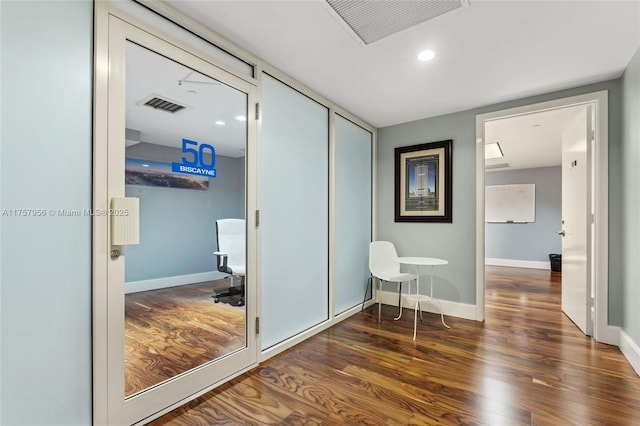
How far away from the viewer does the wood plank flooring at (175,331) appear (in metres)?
1.72

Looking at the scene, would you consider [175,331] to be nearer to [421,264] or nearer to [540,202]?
[421,264]

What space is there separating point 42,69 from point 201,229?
4.01ft

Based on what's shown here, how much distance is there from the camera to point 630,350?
239 cm

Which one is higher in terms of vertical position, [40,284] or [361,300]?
[40,284]

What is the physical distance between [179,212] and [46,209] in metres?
0.73

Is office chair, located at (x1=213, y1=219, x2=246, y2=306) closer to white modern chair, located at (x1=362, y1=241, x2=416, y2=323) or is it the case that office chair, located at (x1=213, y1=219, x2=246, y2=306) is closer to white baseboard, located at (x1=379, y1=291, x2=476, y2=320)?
white modern chair, located at (x1=362, y1=241, x2=416, y2=323)

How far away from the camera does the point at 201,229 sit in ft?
7.25

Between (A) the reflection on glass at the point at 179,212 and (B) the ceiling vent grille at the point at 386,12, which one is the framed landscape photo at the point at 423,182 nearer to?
(B) the ceiling vent grille at the point at 386,12

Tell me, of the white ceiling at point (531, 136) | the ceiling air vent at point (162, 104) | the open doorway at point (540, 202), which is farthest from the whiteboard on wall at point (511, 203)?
the ceiling air vent at point (162, 104)

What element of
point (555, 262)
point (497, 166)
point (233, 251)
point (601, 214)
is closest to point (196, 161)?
point (233, 251)

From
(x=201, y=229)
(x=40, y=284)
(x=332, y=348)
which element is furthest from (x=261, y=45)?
(x=332, y=348)

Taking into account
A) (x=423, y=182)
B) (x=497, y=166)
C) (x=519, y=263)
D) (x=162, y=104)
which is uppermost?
(x=497, y=166)

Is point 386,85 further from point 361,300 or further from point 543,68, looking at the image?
point 361,300

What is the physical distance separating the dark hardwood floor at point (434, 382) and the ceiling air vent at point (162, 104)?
6.09ft
